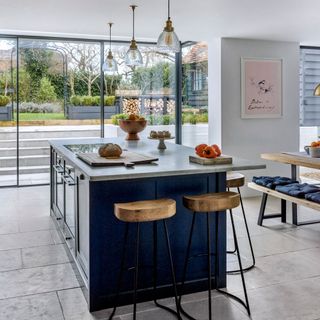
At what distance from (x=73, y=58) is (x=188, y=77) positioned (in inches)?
79.4

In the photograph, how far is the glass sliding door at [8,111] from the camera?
6.84 m

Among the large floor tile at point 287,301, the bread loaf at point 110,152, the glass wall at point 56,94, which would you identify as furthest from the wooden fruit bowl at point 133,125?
the glass wall at point 56,94

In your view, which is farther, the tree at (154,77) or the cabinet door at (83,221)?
the tree at (154,77)

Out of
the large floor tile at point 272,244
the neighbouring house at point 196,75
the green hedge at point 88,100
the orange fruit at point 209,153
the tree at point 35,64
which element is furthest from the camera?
the green hedge at point 88,100

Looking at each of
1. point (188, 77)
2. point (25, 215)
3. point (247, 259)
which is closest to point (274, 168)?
point (188, 77)

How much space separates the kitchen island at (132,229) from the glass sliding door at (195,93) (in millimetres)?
3797

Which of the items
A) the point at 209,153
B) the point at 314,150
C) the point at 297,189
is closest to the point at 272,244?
the point at 297,189

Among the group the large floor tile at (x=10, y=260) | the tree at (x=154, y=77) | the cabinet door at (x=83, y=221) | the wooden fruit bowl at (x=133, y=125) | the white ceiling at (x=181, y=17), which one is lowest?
the large floor tile at (x=10, y=260)

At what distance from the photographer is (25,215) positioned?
17.2 ft

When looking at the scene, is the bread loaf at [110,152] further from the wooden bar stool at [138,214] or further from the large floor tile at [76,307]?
the large floor tile at [76,307]

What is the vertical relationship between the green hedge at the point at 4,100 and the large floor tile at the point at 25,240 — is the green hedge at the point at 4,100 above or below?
above

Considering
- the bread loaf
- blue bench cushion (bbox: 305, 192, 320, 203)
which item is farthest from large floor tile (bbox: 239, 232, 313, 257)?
the bread loaf

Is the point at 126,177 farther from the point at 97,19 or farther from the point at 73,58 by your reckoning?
the point at 73,58

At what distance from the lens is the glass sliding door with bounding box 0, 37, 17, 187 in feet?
22.4
